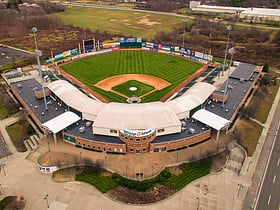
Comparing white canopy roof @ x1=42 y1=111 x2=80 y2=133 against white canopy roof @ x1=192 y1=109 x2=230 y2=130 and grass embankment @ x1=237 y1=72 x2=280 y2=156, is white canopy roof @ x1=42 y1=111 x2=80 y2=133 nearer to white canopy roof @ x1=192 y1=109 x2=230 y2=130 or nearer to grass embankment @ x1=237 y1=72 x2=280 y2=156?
white canopy roof @ x1=192 y1=109 x2=230 y2=130

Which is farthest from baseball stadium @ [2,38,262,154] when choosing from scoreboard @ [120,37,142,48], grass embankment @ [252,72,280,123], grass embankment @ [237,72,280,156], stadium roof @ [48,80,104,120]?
scoreboard @ [120,37,142,48]

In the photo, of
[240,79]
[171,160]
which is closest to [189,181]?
[171,160]

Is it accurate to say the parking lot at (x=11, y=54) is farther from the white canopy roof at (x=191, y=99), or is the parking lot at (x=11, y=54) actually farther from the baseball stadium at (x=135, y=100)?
the white canopy roof at (x=191, y=99)

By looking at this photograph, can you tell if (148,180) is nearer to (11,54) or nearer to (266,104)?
(266,104)

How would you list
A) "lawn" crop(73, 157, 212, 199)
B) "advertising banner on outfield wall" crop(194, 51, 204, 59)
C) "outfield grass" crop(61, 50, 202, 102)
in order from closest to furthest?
1. "lawn" crop(73, 157, 212, 199)
2. "outfield grass" crop(61, 50, 202, 102)
3. "advertising banner on outfield wall" crop(194, 51, 204, 59)

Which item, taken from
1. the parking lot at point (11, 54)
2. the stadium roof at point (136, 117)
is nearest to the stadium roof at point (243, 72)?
the stadium roof at point (136, 117)

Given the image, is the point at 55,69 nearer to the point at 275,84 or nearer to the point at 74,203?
the point at 74,203

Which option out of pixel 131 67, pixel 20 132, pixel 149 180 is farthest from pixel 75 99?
pixel 131 67
